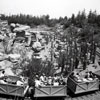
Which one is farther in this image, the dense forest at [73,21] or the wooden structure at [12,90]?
the dense forest at [73,21]

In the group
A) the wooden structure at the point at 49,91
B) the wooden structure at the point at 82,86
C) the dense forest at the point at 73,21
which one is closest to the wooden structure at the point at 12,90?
the wooden structure at the point at 49,91

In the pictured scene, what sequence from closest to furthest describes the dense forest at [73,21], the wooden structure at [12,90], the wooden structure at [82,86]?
the wooden structure at [12,90]
the wooden structure at [82,86]
the dense forest at [73,21]

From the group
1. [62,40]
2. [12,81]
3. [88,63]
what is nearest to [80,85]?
[12,81]

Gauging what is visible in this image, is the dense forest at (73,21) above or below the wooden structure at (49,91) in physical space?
above

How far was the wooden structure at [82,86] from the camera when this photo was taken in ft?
34.7

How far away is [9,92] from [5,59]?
11.8 m

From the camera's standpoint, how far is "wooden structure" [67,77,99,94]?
10.6 m

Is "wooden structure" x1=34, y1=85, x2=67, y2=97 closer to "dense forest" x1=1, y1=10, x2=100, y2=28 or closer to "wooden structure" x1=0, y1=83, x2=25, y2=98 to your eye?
"wooden structure" x1=0, y1=83, x2=25, y2=98

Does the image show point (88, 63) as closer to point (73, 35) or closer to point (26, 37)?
point (73, 35)

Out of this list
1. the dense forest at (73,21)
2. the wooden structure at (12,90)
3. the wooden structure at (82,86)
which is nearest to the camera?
the wooden structure at (12,90)

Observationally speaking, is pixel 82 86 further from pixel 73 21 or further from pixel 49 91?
pixel 73 21

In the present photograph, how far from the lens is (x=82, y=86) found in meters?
10.8

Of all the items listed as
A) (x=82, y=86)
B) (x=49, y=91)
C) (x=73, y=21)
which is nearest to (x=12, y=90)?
(x=49, y=91)

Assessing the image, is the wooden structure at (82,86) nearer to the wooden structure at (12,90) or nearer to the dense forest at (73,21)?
the wooden structure at (12,90)
